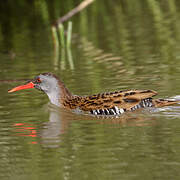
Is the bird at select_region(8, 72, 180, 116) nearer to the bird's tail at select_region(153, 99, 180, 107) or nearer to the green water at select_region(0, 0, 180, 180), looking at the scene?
the bird's tail at select_region(153, 99, 180, 107)

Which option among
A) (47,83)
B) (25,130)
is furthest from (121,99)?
(47,83)

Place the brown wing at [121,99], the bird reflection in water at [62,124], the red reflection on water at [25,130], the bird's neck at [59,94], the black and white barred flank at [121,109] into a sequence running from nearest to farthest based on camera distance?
1. the bird reflection in water at [62,124]
2. the red reflection on water at [25,130]
3. the brown wing at [121,99]
4. the black and white barred flank at [121,109]
5. the bird's neck at [59,94]

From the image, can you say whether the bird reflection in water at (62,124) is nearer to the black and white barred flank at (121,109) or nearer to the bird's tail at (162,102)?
the black and white barred flank at (121,109)

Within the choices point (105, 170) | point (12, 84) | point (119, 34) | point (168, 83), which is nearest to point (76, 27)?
point (119, 34)

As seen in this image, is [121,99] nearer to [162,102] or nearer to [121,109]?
[121,109]

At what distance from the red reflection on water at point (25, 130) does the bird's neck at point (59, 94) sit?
4.63ft

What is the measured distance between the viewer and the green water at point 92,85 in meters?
7.46

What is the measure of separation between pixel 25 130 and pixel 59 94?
1.81 meters

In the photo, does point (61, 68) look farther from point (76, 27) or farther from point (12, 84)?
point (76, 27)

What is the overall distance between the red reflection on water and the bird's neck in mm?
1413

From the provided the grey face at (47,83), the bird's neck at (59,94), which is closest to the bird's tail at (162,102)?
the bird's neck at (59,94)

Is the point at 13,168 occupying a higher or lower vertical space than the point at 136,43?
lower

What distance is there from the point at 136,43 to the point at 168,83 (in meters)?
4.72

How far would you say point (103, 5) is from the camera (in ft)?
71.7
